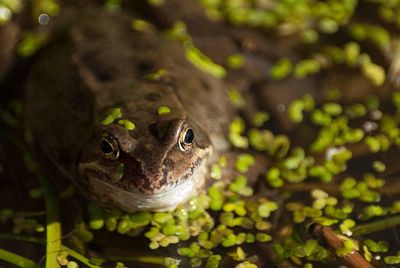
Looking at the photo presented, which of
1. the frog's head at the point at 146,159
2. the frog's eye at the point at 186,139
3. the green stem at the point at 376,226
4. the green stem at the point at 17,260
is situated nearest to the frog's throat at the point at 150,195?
the frog's head at the point at 146,159

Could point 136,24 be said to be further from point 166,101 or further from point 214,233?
point 214,233

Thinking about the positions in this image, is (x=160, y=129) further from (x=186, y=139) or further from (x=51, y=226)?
(x=51, y=226)

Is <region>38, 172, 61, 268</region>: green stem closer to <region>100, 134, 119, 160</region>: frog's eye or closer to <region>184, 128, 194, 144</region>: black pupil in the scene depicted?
<region>100, 134, 119, 160</region>: frog's eye

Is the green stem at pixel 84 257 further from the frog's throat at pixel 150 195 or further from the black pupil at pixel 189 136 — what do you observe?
the black pupil at pixel 189 136

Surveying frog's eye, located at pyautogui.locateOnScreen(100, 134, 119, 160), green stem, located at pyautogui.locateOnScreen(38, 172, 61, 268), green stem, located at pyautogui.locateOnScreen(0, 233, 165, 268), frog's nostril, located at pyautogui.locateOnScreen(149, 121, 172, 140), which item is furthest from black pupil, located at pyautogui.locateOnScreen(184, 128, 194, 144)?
green stem, located at pyautogui.locateOnScreen(38, 172, 61, 268)

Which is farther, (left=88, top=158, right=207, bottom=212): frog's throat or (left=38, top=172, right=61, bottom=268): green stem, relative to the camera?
(left=38, top=172, right=61, bottom=268): green stem

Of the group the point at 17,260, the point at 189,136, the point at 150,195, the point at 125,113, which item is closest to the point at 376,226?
the point at 189,136
